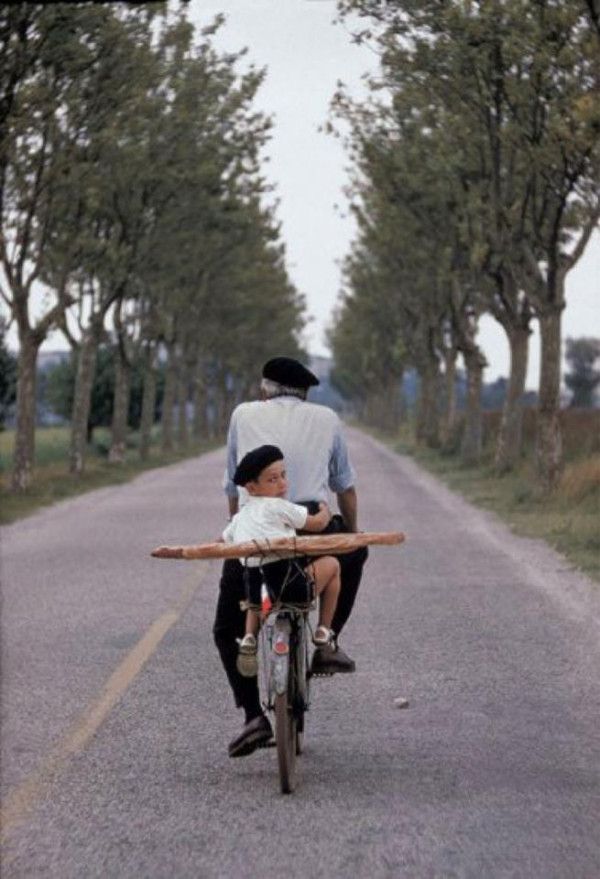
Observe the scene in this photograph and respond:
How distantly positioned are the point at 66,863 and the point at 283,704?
1254 mm

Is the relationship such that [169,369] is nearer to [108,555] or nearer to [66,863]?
[108,555]

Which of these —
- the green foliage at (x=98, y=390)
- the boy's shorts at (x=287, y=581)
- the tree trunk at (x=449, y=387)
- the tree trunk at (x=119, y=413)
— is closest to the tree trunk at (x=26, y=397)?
the tree trunk at (x=119, y=413)

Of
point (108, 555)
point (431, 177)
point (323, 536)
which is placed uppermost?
point (431, 177)

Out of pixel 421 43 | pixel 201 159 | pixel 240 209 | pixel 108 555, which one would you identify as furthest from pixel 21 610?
pixel 240 209

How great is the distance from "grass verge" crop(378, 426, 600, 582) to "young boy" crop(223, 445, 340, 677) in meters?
9.13

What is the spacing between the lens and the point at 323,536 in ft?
22.6

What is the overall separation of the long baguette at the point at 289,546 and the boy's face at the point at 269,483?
0.24 meters

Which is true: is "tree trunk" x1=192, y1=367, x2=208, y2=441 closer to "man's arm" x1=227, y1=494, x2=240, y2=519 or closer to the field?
Answer: the field

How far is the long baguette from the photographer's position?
6.73 metres

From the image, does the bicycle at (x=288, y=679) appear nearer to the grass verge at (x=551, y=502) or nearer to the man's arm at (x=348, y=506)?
the man's arm at (x=348, y=506)

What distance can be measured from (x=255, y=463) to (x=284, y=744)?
121cm

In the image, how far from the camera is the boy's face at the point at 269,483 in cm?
696

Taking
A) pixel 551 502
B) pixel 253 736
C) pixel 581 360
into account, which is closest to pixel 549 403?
pixel 551 502

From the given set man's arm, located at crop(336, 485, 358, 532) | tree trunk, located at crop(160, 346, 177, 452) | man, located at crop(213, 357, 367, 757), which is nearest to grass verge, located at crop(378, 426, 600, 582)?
man's arm, located at crop(336, 485, 358, 532)
